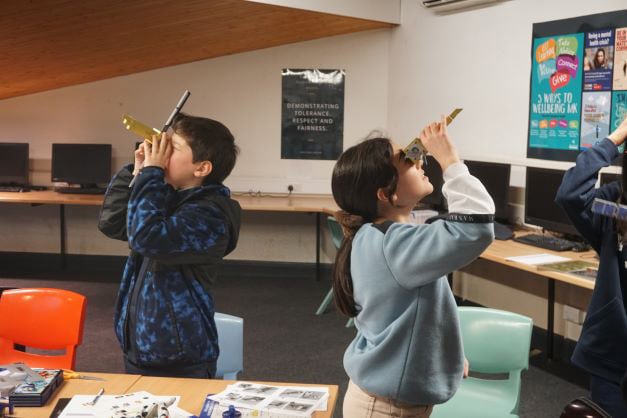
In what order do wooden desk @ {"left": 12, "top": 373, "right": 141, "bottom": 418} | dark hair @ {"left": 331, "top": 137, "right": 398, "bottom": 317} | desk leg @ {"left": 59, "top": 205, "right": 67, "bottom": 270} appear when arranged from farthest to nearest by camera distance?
1. desk leg @ {"left": 59, "top": 205, "right": 67, "bottom": 270}
2. wooden desk @ {"left": 12, "top": 373, "right": 141, "bottom": 418}
3. dark hair @ {"left": 331, "top": 137, "right": 398, "bottom": 317}

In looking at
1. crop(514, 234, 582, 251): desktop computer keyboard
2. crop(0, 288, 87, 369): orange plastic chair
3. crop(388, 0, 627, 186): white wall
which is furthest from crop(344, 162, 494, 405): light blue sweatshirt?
crop(388, 0, 627, 186): white wall

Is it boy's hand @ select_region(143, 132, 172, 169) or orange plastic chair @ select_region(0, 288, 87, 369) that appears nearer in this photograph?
boy's hand @ select_region(143, 132, 172, 169)

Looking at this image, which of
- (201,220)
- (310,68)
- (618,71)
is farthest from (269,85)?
(201,220)

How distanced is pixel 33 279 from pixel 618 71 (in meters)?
5.18

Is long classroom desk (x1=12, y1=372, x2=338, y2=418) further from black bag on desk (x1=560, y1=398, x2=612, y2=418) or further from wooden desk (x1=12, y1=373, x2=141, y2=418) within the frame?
black bag on desk (x1=560, y1=398, x2=612, y2=418)

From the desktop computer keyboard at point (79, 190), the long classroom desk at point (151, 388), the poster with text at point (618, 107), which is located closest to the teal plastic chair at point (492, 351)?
the long classroom desk at point (151, 388)

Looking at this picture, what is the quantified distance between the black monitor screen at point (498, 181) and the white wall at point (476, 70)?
159mm

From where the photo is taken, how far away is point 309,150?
680cm

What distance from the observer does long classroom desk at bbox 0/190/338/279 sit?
20.0ft

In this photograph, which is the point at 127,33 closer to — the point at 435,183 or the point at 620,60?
the point at 435,183

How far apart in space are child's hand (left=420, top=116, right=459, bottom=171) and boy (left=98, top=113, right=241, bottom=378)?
2.54 feet

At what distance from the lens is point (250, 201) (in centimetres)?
640

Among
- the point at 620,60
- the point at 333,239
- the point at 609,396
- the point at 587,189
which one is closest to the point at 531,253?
the point at 620,60

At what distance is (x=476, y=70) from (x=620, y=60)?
1324mm
